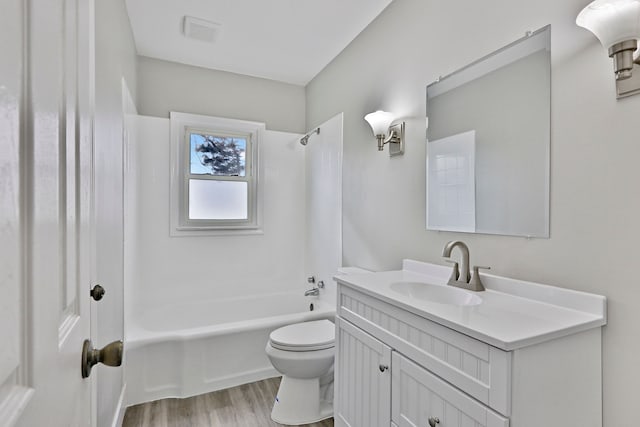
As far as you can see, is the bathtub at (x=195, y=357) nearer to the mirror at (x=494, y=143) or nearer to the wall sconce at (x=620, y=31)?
the mirror at (x=494, y=143)

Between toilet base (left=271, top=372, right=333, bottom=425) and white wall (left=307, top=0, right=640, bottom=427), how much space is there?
35.3 inches

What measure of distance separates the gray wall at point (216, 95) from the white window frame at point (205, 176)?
91 millimetres

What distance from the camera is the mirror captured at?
1.33 metres

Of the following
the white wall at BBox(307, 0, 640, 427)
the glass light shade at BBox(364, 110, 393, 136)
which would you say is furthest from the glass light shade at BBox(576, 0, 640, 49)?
the glass light shade at BBox(364, 110, 393, 136)

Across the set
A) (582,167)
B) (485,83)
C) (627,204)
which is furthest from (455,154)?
(627,204)

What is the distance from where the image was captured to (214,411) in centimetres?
218

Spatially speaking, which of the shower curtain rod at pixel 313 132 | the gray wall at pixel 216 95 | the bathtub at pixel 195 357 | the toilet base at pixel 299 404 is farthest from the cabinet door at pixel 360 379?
the gray wall at pixel 216 95

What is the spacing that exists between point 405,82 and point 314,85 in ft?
4.85

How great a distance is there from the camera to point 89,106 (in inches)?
30.1

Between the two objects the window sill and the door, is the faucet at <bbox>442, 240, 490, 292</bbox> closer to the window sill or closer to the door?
the door

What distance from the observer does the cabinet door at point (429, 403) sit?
0.97 metres

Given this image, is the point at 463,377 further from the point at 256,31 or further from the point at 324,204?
the point at 256,31

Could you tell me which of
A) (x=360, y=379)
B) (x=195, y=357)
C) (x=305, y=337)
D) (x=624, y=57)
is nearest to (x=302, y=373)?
(x=305, y=337)

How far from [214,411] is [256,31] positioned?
261 centimetres
